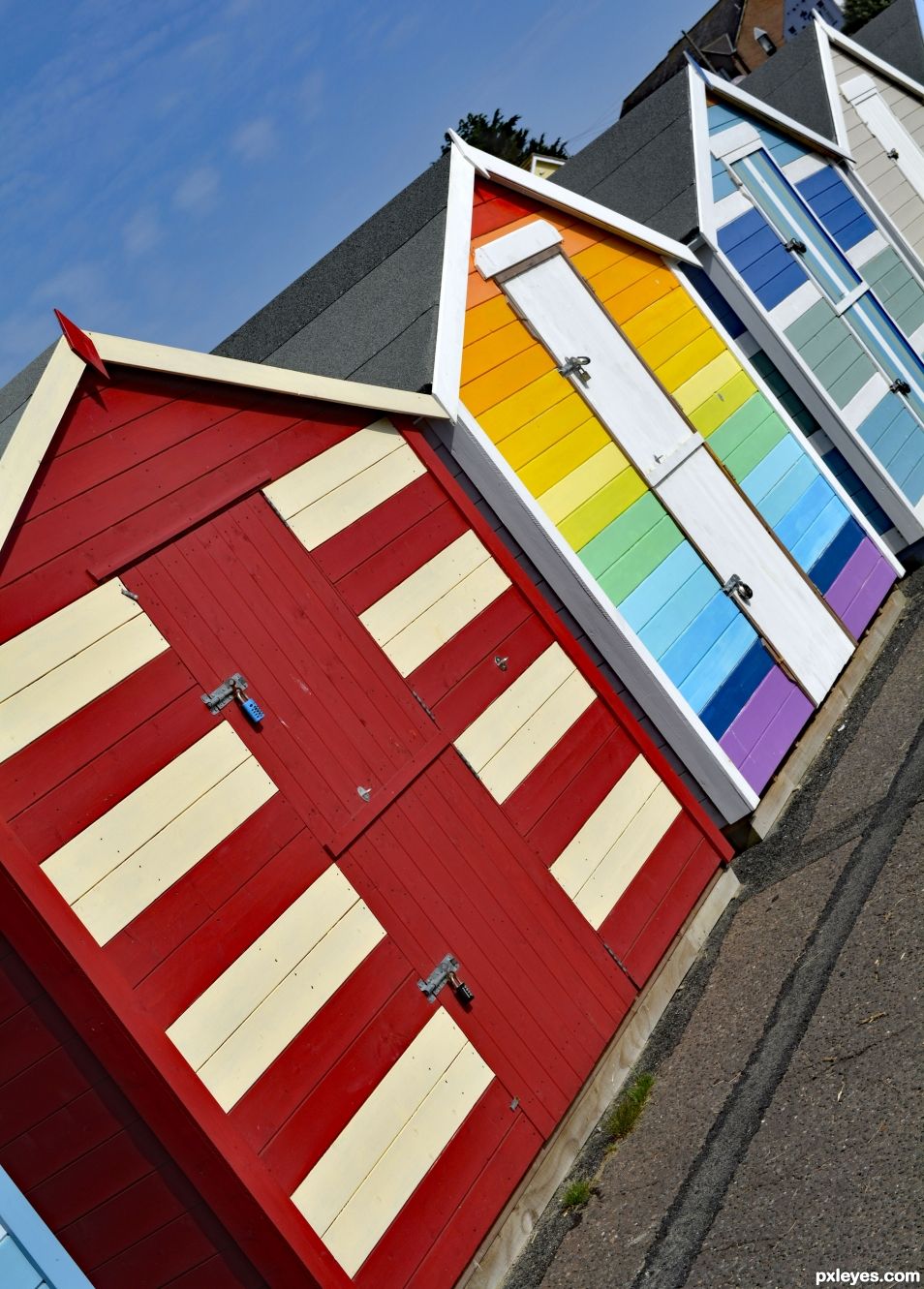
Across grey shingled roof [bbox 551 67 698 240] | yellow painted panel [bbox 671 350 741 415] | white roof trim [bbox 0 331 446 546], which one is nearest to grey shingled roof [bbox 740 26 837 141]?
grey shingled roof [bbox 551 67 698 240]

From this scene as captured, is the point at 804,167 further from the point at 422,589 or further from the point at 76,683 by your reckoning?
the point at 76,683

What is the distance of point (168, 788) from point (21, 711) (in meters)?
0.66

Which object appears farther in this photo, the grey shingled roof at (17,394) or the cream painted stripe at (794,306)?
the cream painted stripe at (794,306)

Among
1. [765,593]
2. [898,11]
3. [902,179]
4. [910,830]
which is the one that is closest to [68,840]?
[910,830]

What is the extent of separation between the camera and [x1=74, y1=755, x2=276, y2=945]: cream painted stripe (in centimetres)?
446

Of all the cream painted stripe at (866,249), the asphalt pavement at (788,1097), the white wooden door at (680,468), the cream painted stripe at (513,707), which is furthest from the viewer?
the cream painted stripe at (866,249)

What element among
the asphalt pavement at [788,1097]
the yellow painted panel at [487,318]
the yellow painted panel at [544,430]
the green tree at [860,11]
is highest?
the green tree at [860,11]

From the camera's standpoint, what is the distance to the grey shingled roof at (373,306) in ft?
23.5

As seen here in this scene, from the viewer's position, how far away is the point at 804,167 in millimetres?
11438

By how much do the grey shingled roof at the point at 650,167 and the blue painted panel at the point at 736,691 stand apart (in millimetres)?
3628

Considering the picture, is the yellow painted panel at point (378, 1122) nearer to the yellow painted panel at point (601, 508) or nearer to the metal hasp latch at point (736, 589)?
the yellow painted panel at point (601, 508)

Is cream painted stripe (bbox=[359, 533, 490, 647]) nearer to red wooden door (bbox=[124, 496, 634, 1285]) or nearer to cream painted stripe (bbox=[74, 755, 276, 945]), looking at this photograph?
red wooden door (bbox=[124, 496, 634, 1285])

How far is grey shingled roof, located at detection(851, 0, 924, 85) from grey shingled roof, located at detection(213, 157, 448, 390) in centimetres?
1031

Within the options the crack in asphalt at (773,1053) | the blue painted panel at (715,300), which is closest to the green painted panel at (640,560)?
the crack in asphalt at (773,1053)
